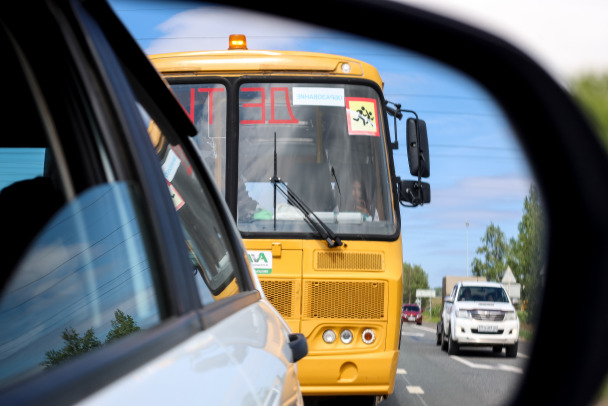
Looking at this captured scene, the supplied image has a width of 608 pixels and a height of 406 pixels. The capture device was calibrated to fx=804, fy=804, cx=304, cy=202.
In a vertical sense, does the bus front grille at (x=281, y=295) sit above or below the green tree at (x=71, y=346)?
below

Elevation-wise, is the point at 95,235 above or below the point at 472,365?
above

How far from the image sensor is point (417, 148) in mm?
6496

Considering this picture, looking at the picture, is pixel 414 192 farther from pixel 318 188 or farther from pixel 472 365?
pixel 472 365

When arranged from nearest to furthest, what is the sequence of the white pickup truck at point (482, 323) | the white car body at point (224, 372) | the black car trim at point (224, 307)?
the white car body at point (224, 372) → the black car trim at point (224, 307) → the white pickup truck at point (482, 323)

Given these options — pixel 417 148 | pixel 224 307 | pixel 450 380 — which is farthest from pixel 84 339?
pixel 450 380

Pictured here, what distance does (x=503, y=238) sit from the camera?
8338cm

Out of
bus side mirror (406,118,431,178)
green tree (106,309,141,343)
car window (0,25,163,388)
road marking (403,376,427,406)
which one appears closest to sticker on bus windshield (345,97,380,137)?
bus side mirror (406,118,431,178)

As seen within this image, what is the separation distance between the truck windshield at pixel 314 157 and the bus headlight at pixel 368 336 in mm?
777

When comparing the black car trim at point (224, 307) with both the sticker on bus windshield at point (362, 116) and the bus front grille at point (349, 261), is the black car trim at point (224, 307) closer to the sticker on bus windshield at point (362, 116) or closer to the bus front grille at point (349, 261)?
the bus front grille at point (349, 261)

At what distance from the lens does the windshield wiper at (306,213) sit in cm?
632

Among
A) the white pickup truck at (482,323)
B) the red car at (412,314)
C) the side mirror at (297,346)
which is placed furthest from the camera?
the red car at (412,314)

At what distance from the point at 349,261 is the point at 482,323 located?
558 inches

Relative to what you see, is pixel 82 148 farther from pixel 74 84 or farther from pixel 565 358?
pixel 565 358

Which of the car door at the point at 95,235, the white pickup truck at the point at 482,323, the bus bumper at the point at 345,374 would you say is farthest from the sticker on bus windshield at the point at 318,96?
the white pickup truck at the point at 482,323
